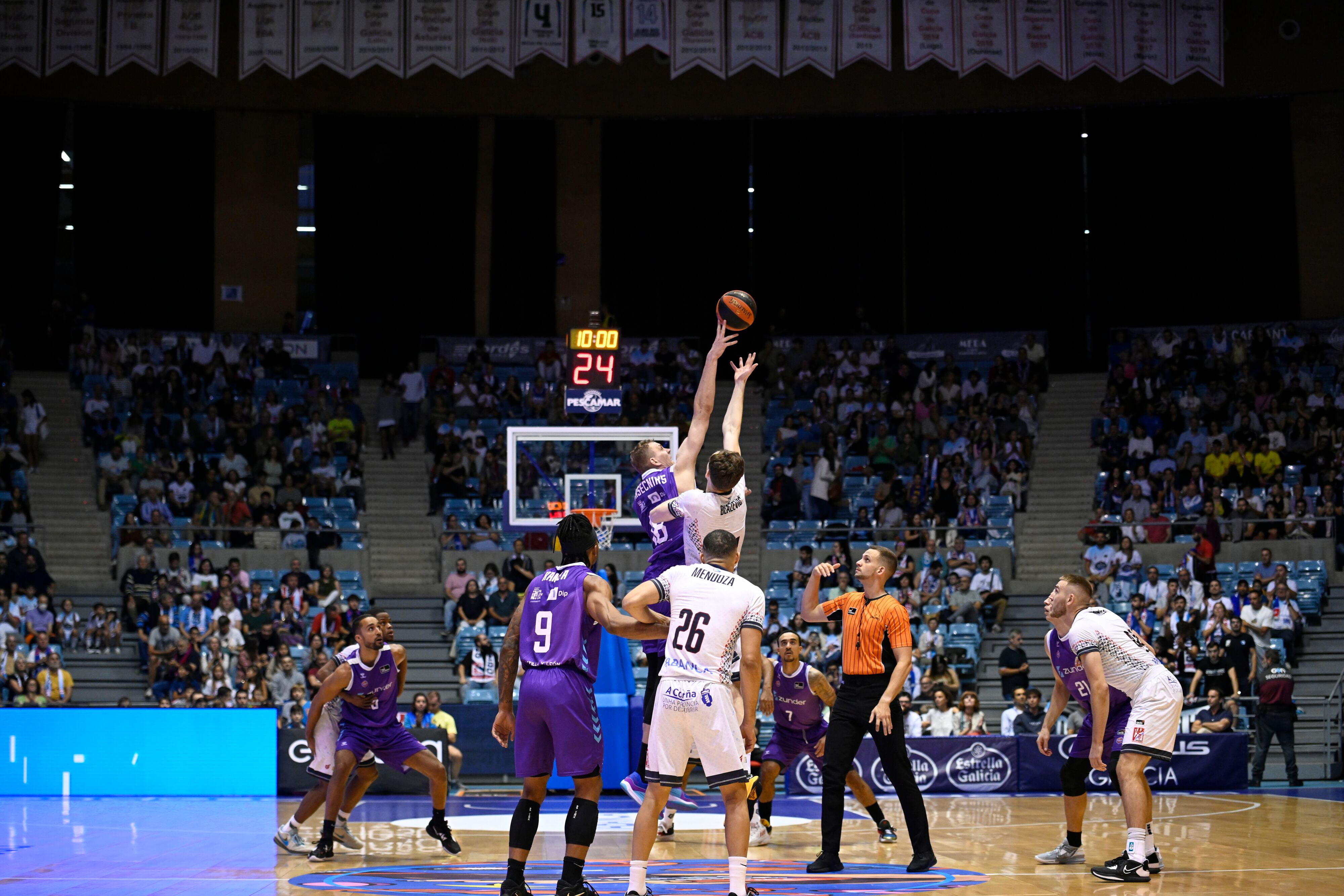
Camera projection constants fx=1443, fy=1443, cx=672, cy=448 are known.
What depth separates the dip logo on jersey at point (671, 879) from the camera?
9273 millimetres

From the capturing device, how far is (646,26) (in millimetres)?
24531

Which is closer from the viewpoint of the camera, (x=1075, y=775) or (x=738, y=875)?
(x=738, y=875)

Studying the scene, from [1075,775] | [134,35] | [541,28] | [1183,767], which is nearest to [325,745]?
[1075,775]

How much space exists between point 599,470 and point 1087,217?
556 inches

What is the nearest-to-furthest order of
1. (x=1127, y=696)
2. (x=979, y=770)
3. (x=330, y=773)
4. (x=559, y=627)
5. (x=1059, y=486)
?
(x=559, y=627) → (x=1127, y=696) → (x=330, y=773) → (x=979, y=770) → (x=1059, y=486)

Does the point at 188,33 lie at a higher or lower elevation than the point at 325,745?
higher

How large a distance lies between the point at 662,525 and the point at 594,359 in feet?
27.0

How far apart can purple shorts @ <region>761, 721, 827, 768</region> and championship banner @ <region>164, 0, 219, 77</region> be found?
16746 mm

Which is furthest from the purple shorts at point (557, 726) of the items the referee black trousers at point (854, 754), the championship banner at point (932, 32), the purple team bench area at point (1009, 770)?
the championship banner at point (932, 32)

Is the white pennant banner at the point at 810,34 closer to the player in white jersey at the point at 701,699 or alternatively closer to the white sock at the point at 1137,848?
the white sock at the point at 1137,848

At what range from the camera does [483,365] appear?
92.2 feet

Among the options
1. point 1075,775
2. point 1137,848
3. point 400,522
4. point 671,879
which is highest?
point 400,522

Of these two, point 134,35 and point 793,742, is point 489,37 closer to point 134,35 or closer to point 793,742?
point 134,35

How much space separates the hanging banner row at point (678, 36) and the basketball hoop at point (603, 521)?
924 cm
